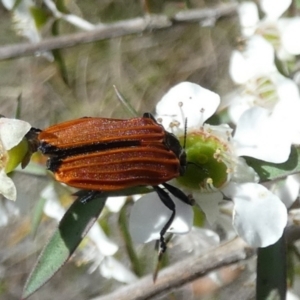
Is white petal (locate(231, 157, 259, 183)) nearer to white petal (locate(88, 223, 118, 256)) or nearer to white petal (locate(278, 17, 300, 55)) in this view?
white petal (locate(278, 17, 300, 55))

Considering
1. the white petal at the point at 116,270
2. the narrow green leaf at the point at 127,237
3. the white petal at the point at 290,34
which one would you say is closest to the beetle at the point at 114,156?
the narrow green leaf at the point at 127,237

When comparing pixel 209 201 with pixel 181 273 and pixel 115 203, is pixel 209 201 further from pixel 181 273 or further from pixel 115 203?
pixel 115 203

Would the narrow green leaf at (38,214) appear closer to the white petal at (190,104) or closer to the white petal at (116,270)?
the white petal at (116,270)

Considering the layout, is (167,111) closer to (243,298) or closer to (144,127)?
(144,127)

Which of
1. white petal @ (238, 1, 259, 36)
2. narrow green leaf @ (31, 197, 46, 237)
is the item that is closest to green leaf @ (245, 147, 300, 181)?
white petal @ (238, 1, 259, 36)

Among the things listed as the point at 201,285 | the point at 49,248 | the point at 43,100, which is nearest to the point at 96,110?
the point at 43,100
